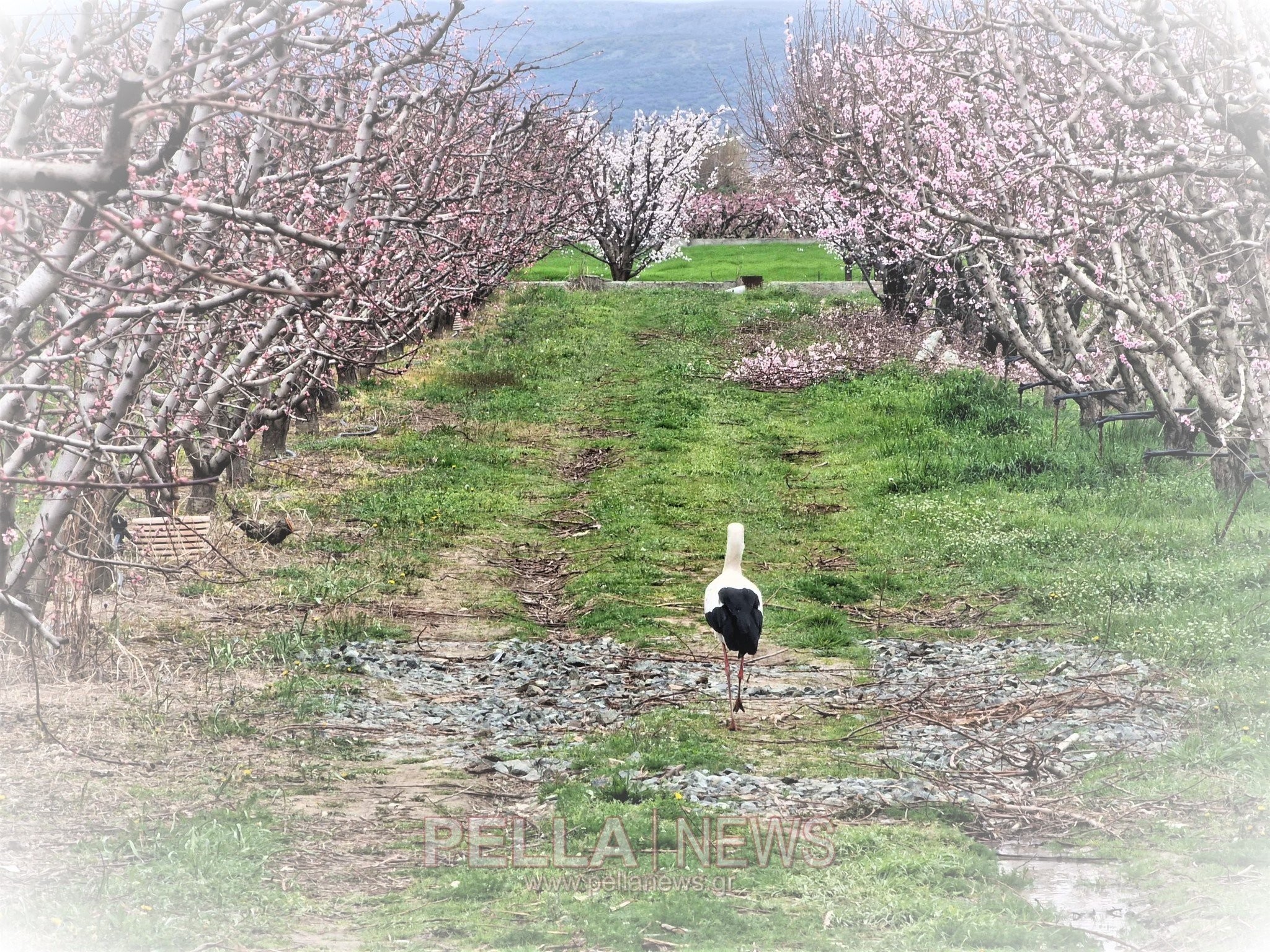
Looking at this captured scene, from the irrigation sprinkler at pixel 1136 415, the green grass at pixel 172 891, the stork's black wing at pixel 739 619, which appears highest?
the irrigation sprinkler at pixel 1136 415

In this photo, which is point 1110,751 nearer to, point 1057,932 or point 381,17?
point 1057,932

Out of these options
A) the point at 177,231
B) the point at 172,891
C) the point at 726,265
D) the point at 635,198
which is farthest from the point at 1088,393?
the point at 726,265

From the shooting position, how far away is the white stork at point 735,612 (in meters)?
8.66

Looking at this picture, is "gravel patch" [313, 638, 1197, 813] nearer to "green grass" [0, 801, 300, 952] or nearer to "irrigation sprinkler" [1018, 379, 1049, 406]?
"green grass" [0, 801, 300, 952]

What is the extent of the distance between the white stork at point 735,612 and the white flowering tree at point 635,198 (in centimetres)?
3092

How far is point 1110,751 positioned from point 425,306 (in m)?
12.3

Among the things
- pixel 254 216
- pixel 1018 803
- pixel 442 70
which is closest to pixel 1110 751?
pixel 1018 803

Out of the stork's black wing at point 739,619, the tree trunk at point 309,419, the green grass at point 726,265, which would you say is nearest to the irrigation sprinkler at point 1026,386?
the stork's black wing at point 739,619

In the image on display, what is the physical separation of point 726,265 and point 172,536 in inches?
1651

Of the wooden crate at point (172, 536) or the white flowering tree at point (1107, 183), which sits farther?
the wooden crate at point (172, 536)

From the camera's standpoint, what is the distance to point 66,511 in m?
8.09

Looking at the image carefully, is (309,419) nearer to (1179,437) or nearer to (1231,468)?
(1179,437)

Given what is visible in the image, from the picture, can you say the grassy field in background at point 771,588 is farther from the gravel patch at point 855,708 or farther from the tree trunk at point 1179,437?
the tree trunk at point 1179,437

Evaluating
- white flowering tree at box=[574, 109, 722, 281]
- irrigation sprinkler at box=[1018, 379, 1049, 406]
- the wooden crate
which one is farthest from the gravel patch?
white flowering tree at box=[574, 109, 722, 281]
